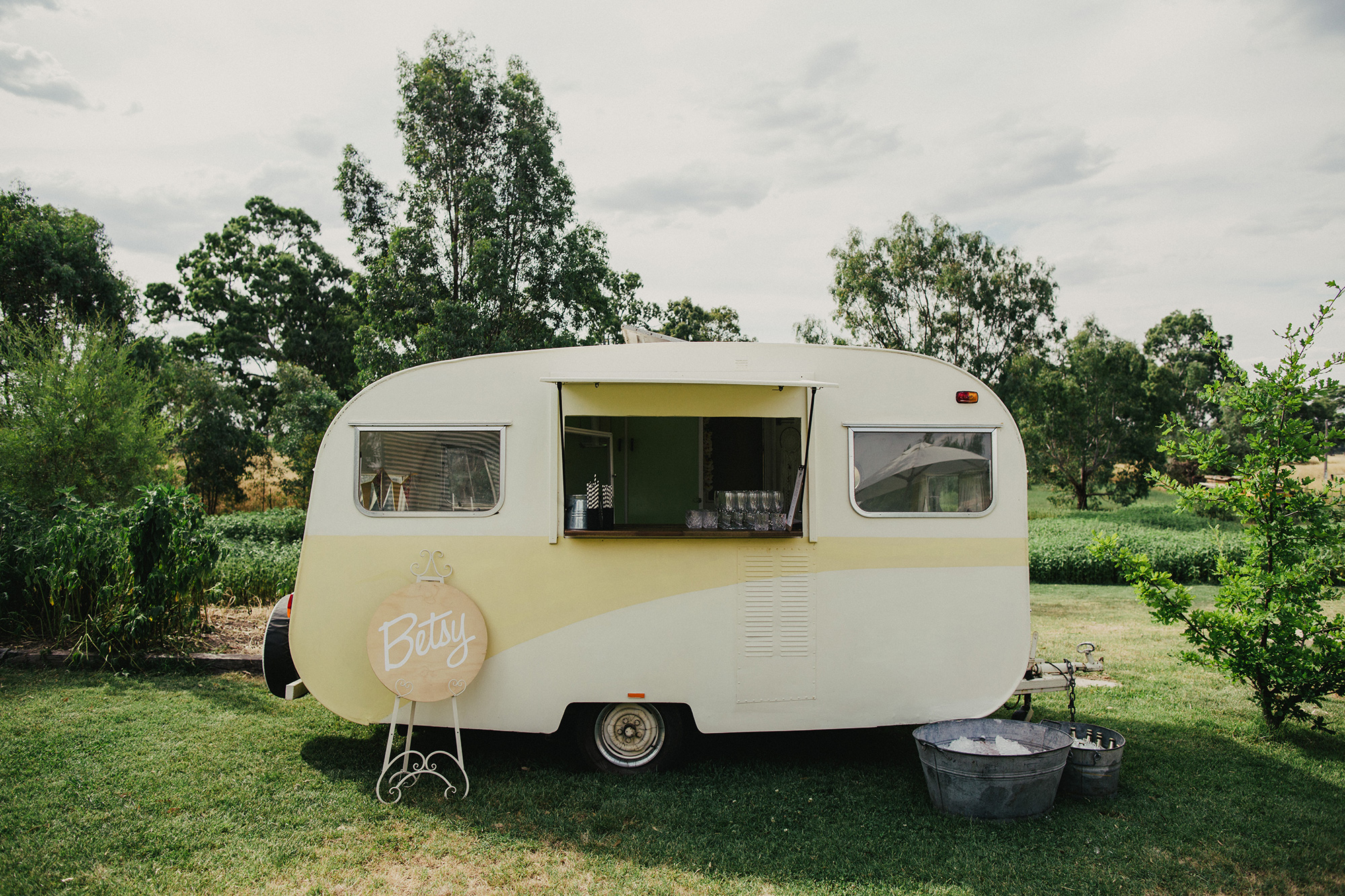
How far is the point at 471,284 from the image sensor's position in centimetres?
1642

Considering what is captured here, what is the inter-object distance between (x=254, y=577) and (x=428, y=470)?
6.43m

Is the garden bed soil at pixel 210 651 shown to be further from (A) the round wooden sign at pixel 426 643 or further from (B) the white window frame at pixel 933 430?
(B) the white window frame at pixel 933 430

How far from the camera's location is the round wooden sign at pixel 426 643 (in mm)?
4691

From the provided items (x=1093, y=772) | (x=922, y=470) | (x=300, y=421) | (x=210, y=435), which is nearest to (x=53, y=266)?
(x=210, y=435)

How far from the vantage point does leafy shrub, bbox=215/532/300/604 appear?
9750 mm

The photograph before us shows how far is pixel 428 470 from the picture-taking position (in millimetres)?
5000

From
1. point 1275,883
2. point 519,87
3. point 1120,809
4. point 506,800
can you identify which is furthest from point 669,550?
point 519,87

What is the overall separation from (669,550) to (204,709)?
13.4ft

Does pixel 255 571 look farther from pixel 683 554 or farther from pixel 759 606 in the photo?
pixel 759 606

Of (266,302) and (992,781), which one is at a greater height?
(266,302)

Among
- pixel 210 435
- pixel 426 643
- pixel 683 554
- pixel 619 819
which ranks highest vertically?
pixel 210 435

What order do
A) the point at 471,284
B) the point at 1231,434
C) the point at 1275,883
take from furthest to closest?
1. the point at 1231,434
2. the point at 471,284
3. the point at 1275,883

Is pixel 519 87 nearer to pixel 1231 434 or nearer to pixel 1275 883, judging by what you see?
pixel 1275 883

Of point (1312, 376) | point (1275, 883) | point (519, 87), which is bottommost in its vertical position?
point (1275, 883)
